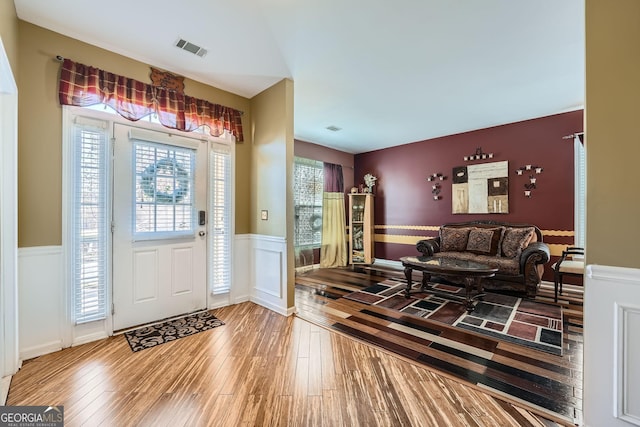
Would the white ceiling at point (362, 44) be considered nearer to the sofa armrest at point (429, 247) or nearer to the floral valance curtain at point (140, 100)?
the floral valance curtain at point (140, 100)

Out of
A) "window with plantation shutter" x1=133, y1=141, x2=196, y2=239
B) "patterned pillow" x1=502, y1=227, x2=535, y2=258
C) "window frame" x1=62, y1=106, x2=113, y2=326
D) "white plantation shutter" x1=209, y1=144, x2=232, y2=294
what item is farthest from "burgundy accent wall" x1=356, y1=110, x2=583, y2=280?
"window frame" x1=62, y1=106, x2=113, y2=326

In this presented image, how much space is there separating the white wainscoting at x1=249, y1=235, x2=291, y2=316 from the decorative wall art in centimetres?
364

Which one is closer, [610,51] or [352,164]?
[610,51]

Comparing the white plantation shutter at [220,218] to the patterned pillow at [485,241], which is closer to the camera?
the white plantation shutter at [220,218]

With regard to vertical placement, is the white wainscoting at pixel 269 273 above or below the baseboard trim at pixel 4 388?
above

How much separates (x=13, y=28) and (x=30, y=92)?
1.43 feet

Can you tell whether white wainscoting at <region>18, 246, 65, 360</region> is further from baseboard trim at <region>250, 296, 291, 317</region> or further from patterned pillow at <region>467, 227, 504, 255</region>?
patterned pillow at <region>467, 227, 504, 255</region>

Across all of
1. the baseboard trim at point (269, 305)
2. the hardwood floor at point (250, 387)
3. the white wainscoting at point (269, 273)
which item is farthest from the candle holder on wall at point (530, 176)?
the baseboard trim at point (269, 305)

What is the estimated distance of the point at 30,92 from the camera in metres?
2.16

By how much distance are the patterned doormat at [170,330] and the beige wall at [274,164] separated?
0.89m

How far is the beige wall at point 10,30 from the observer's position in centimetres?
167

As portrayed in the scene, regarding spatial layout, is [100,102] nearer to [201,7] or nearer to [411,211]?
[201,7]

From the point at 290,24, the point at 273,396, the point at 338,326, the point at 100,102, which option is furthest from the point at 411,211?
the point at 100,102

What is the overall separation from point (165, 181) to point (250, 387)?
2.20m
